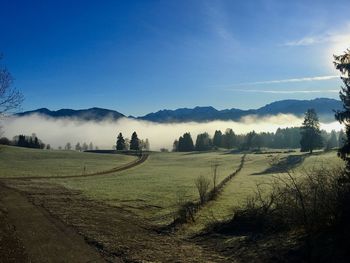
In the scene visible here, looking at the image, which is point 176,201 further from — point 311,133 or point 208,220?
point 311,133

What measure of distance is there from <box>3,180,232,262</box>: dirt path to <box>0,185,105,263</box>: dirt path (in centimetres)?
17

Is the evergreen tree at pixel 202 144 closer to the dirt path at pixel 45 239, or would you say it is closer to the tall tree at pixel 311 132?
the tall tree at pixel 311 132

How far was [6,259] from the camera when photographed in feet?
47.5

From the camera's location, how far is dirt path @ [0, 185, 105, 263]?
602 inches

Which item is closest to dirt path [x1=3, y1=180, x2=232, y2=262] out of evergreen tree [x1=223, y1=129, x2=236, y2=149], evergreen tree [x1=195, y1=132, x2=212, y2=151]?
evergreen tree [x1=195, y1=132, x2=212, y2=151]

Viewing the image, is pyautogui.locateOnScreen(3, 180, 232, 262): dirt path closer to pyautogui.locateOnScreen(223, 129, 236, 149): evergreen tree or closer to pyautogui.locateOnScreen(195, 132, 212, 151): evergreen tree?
pyautogui.locateOnScreen(195, 132, 212, 151): evergreen tree

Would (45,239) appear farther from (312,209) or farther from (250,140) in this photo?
(250,140)

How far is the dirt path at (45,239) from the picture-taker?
1529 centimetres

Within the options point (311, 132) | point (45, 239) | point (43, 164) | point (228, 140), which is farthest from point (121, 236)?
point (228, 140)

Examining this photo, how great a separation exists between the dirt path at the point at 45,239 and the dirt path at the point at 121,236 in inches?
6.9

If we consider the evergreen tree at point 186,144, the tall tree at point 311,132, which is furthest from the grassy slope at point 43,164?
the evergreen tree at point 186,144

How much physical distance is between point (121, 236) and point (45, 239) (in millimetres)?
3466

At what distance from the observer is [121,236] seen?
64.4 ft

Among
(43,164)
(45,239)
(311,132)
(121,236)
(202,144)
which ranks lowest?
(121,236)
